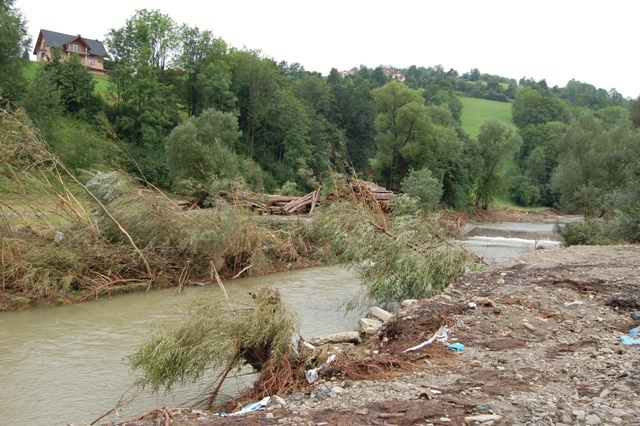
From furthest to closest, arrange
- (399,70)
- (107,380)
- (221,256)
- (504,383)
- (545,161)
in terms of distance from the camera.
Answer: (399,70), (545,161), (221,256), (107,380), (504,383)

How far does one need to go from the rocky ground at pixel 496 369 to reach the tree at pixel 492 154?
42864 millimetres

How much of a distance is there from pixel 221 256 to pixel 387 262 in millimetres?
6730

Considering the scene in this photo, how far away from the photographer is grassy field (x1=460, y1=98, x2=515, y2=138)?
291 ft

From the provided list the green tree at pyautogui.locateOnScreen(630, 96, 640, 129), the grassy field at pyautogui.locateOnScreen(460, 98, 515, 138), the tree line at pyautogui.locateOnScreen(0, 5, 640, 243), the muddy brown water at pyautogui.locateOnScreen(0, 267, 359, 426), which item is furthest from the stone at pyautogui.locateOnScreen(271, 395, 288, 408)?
the grassy field at pyautogui.locateOnScreen(460, 98, 515, 138)

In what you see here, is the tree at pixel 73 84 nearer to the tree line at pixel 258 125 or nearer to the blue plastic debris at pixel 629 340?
the tree line at pixel 258 125

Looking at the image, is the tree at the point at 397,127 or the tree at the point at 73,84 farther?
the tree at the point at 397,127

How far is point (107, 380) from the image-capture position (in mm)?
9156

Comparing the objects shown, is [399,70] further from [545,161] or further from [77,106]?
[77,106]

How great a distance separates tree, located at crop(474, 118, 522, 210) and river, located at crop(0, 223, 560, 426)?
37586 mm

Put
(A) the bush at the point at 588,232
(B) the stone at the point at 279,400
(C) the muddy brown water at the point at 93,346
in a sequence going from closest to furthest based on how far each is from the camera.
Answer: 1. (B) the stone at the point at 279,400
2. (C) the muddy brown water at the point at 93,346
3. (A) the bush at the point at 588,232

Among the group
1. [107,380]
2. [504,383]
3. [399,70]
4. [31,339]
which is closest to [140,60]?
[31,339]

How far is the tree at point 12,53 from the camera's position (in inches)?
1459

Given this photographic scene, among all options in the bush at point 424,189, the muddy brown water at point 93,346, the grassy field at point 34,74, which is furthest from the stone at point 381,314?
the grassy field at point 34,74

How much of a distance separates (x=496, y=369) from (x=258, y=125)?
149ft
